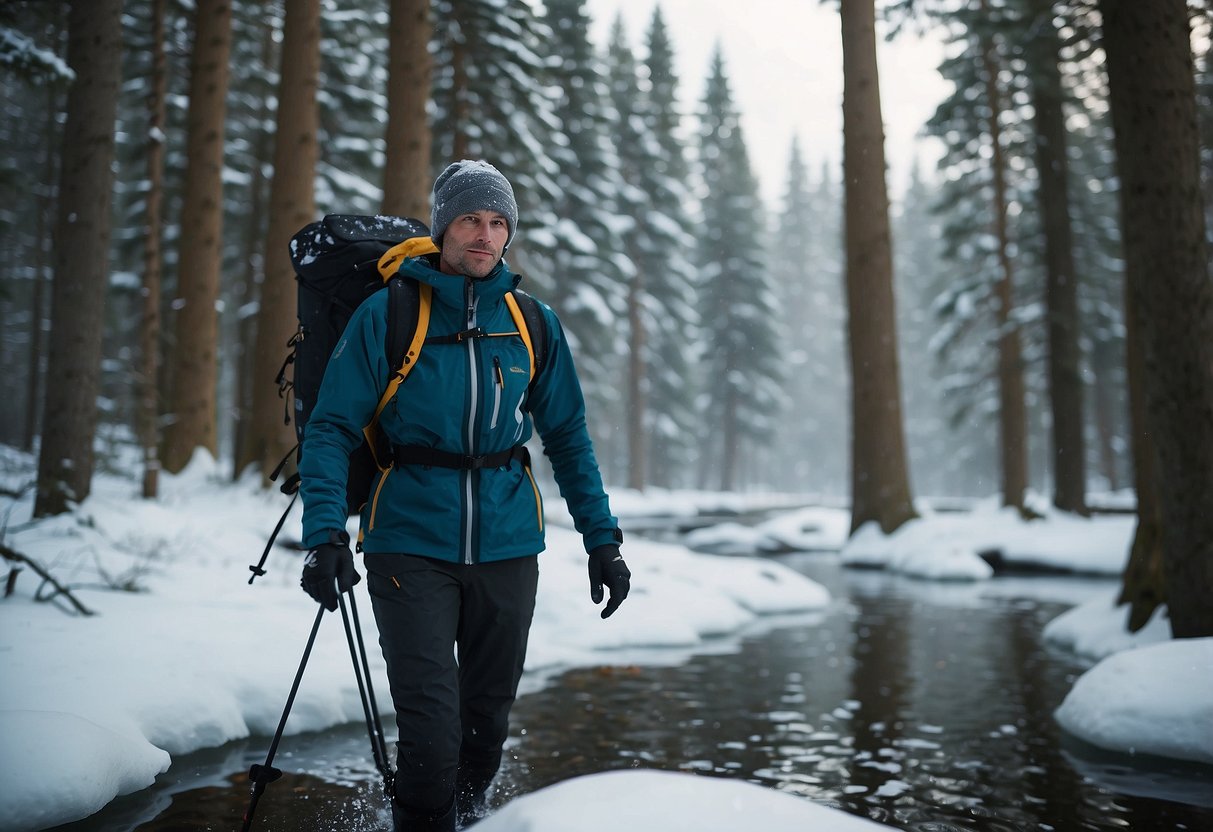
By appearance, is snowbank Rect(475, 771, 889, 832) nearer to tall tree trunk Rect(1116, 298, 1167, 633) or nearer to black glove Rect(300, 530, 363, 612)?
black glove Rect(300, 530, 363, 612)

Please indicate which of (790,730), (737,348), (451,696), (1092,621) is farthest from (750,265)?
(451,696)

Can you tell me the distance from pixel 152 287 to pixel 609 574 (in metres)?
A: 11.9

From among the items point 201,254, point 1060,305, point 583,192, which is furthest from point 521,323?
point 583,192

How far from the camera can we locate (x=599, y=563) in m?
3.67

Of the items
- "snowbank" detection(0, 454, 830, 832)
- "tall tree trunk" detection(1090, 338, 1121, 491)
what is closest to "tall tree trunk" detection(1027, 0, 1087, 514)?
"snowbank" detection(0, 454, 830, 832)

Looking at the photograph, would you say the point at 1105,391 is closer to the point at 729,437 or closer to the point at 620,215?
the point at 729,437

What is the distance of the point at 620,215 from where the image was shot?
33.8m

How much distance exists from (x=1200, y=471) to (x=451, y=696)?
511cm

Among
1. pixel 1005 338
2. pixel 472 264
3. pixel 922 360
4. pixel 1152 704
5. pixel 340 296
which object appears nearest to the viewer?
pixel 472 264

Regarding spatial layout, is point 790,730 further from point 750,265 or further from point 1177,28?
point 750,265

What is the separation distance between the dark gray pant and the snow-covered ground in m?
0.66

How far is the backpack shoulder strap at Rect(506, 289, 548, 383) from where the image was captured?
358 centimetres

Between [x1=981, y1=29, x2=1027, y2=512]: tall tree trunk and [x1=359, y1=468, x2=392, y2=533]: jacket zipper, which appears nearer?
[x1=359, y1=468, x2=392, y2=533]: jacket zipper

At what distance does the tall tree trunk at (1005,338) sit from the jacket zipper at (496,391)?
1831 centimetres
